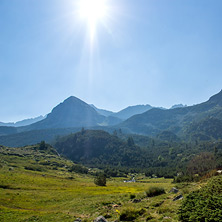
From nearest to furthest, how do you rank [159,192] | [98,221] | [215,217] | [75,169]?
[215,217]
[98,221]
[159,192]
[75,169]

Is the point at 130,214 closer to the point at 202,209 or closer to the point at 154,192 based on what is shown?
the point at 202,209

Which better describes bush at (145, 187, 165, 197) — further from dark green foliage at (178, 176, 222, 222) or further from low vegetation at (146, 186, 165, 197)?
dark green foliage at (178, 176, 222, 222)

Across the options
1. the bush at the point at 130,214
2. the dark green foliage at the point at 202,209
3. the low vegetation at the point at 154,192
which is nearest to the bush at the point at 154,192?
the low vegetation at the point at 154,192

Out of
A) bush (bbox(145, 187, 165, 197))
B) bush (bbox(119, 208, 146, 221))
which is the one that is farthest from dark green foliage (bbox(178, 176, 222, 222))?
bush (bbox(145, 187, 165, 197))

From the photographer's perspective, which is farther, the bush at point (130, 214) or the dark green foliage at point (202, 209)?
the bush at point (130, 214)

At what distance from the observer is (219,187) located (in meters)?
25.2

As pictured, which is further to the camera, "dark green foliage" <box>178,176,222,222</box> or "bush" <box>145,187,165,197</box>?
"bush" <box>145,187,165,197</box>

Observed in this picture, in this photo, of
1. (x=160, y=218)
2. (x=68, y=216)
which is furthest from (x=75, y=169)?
(x=160, y=218)

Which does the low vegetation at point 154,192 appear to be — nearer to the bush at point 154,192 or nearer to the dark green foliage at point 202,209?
the bush at point 154,192

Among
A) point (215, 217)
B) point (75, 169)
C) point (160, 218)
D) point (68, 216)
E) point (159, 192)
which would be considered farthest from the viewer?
point (75, 169)

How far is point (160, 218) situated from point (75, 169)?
621 ft

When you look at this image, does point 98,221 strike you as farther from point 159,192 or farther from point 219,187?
point 159,192

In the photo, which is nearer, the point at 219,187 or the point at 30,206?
the point at 219,187

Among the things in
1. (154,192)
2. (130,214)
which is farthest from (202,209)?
(154,192)
